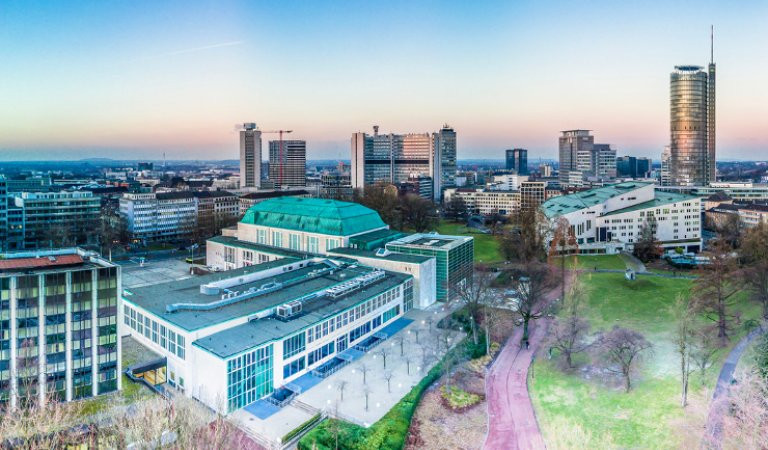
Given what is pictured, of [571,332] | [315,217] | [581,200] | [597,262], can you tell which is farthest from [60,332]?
[581,200]

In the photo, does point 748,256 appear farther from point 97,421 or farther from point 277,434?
point 97,421

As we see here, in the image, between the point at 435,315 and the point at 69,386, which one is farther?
the point at 435,315

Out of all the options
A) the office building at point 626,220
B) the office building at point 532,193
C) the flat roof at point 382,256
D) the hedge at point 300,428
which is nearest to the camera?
the hedge at point 300,428

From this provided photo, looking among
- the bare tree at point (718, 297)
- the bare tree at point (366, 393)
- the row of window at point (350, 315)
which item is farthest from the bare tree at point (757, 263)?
the bare tree at point (366, 393)

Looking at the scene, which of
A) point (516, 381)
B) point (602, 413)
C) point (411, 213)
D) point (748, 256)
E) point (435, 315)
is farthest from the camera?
point (411, 213)

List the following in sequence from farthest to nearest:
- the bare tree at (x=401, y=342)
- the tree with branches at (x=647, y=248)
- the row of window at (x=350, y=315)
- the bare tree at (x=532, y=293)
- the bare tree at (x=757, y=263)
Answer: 1. the tree with branches at (x=647, y=248)
2. the bare tree at (x=757, y=263)
3. the bare tree at (x=532, y=293)
4. the bare tree at (x=401, y=342)
5. the row of window at (x=350, y=315)

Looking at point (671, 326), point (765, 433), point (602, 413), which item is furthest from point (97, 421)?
point (671, 326)

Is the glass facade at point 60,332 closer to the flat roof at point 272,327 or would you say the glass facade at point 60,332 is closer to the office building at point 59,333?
the office building at point 59,333
